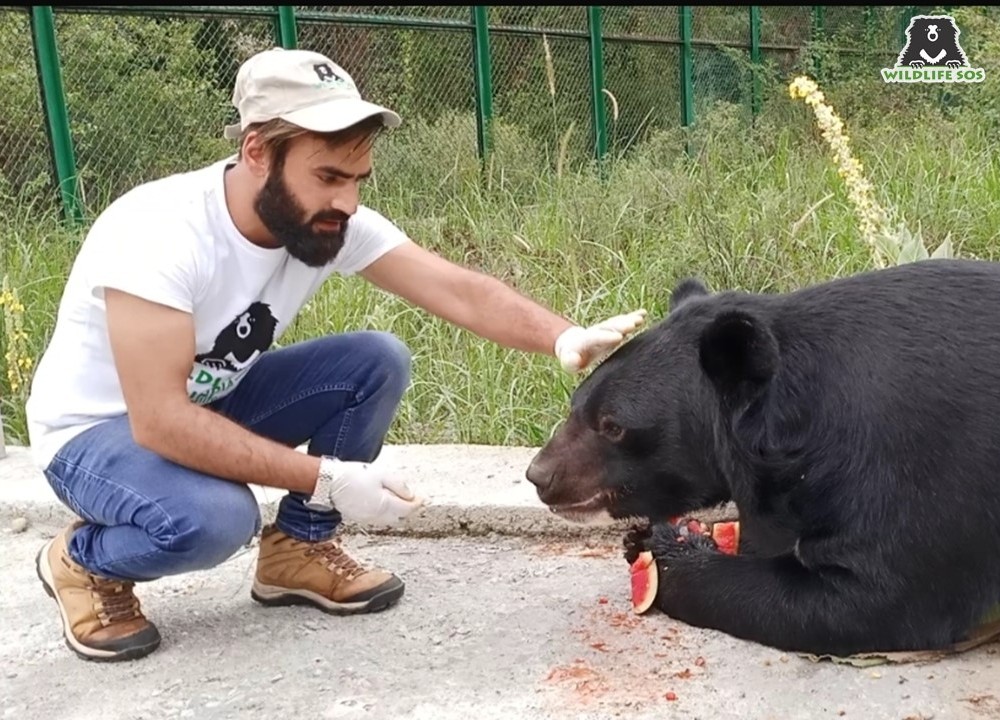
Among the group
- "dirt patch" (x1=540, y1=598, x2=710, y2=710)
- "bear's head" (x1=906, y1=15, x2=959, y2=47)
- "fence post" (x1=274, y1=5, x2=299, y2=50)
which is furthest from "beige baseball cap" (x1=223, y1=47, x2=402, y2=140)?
"bear's head" (x1=906, y1=15, x2=959, y2=47)

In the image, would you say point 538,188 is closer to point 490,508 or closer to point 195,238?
point 490,508

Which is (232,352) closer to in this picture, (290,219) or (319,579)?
(290,219)

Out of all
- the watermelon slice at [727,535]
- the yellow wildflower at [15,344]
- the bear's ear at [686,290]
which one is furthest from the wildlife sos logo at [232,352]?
the yellow wildflower at [15,344]

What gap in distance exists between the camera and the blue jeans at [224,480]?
9.20ft

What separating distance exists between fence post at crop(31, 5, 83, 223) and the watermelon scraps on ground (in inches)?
195

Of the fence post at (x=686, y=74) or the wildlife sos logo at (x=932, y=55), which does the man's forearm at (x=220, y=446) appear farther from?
the fence post at (x=686, y=74)

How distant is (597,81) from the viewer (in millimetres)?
11203

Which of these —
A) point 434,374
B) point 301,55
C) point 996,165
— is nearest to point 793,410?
point 301,55

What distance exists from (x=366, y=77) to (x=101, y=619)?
729cm

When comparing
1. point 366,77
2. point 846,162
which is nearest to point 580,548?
point 846,162

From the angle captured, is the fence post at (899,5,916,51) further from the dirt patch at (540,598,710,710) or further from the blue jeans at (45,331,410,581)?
the dirt patch at (540,598,710,710)

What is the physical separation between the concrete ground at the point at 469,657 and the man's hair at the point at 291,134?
1278mm

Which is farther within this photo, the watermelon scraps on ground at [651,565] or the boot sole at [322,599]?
the boot sole at [322,599]

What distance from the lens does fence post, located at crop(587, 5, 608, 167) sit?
36.3 feet
